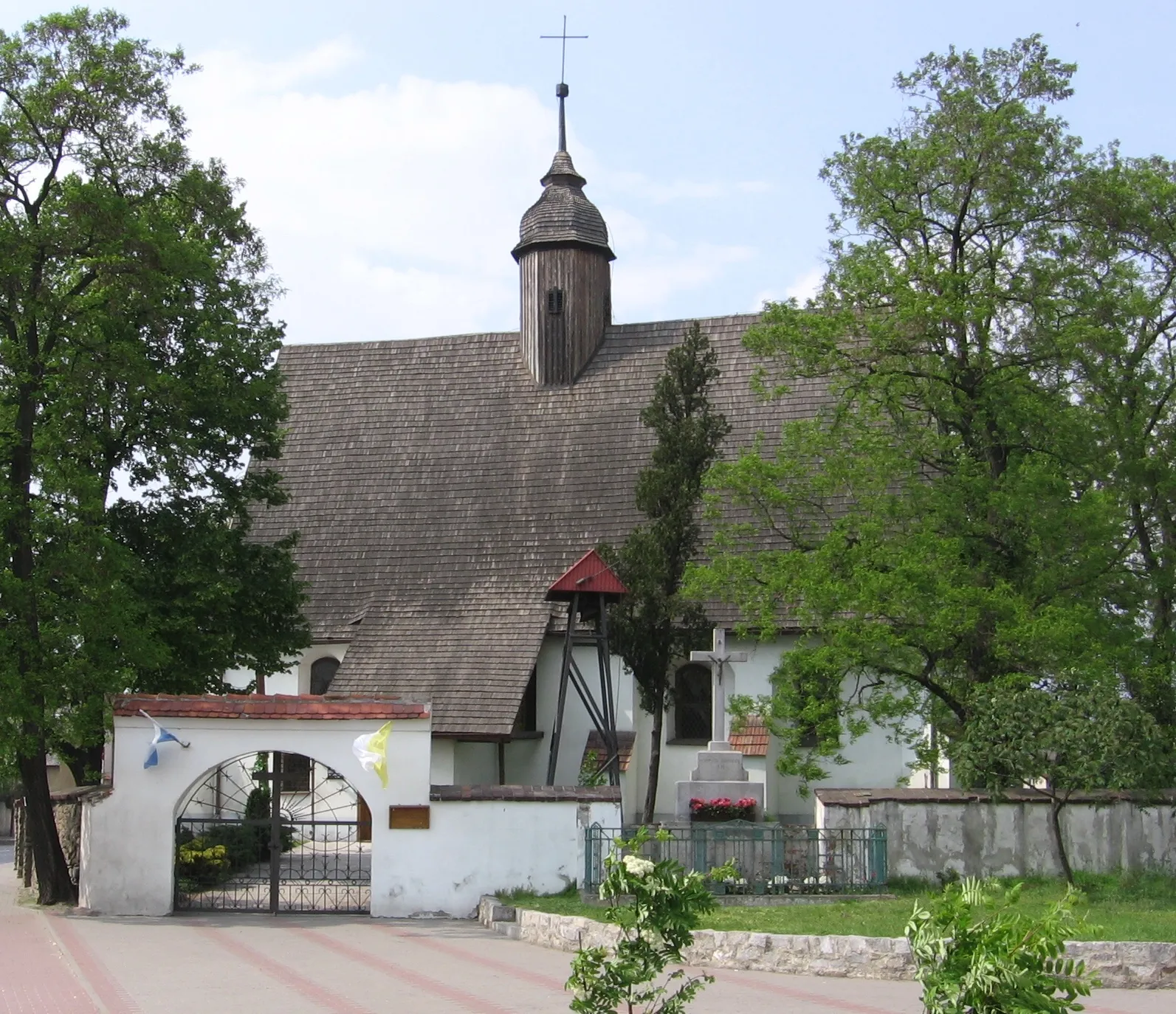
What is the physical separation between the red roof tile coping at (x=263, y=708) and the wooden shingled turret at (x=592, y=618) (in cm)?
497

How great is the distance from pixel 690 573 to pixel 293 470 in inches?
475

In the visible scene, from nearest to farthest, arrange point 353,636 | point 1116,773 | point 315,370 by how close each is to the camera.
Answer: point 1116,773
point 353,636
point 315,370

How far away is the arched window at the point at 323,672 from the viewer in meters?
28.0

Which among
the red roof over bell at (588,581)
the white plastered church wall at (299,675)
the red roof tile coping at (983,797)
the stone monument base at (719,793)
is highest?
the red roof over bell at (588,581)

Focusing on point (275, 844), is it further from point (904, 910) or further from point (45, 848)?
point (904, 910)

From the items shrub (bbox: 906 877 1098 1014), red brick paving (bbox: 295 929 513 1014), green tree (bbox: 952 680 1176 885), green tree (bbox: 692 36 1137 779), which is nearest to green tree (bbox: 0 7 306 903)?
red brick paving (bbox: 295 929 513 1014)

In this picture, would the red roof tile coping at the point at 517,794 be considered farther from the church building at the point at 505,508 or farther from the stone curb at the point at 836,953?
the church building at the point at 505,508

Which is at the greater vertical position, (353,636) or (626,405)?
(626,405)

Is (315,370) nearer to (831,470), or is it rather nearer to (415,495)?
(415,495)

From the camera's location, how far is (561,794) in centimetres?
1697

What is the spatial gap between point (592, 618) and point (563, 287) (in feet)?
31.3

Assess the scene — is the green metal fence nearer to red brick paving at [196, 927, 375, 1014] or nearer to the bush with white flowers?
red brick paving at [196, 927, 375, 1014]

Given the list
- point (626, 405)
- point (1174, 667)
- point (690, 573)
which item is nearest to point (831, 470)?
point (690, 573)

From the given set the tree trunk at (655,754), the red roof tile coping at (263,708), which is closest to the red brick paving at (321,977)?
the red roof tile coping at (263,708)
